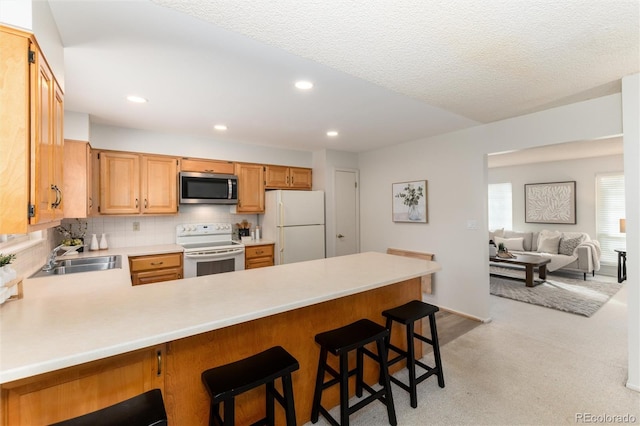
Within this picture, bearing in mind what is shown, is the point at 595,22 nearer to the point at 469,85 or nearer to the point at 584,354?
the point at 469,85

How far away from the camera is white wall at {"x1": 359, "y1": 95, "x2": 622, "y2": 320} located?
9.32ft

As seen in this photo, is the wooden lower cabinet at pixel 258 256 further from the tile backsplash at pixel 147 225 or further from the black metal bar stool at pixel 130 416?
the black metal bar stool at pixel 130 416

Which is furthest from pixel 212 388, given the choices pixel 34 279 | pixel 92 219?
pixel 92 219

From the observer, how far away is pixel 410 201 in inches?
167

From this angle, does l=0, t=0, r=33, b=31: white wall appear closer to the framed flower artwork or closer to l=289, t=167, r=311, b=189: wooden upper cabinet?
l=289, t=167, r=311, b=189: wooden upper cabinet

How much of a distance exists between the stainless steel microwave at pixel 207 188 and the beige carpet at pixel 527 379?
3060 mm

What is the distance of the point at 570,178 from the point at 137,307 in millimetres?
7836

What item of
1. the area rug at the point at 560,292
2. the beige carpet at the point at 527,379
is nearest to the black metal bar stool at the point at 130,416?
the beige carpet at the point at 527,379

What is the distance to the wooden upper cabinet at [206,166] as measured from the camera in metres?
3.84

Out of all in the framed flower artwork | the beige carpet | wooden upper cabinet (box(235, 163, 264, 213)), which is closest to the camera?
the beige carpet

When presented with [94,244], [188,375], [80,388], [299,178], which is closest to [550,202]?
[299,178]

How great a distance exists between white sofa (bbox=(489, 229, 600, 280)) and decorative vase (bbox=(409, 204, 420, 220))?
314 cm

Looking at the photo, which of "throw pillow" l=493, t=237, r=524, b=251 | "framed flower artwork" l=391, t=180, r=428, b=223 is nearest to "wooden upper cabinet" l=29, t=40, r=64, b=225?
"framed flower artwork" l=391, t=180, r=428, b=223

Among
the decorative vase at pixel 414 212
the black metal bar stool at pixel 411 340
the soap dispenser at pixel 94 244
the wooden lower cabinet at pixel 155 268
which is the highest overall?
the decorative vase at pixel 414 212
